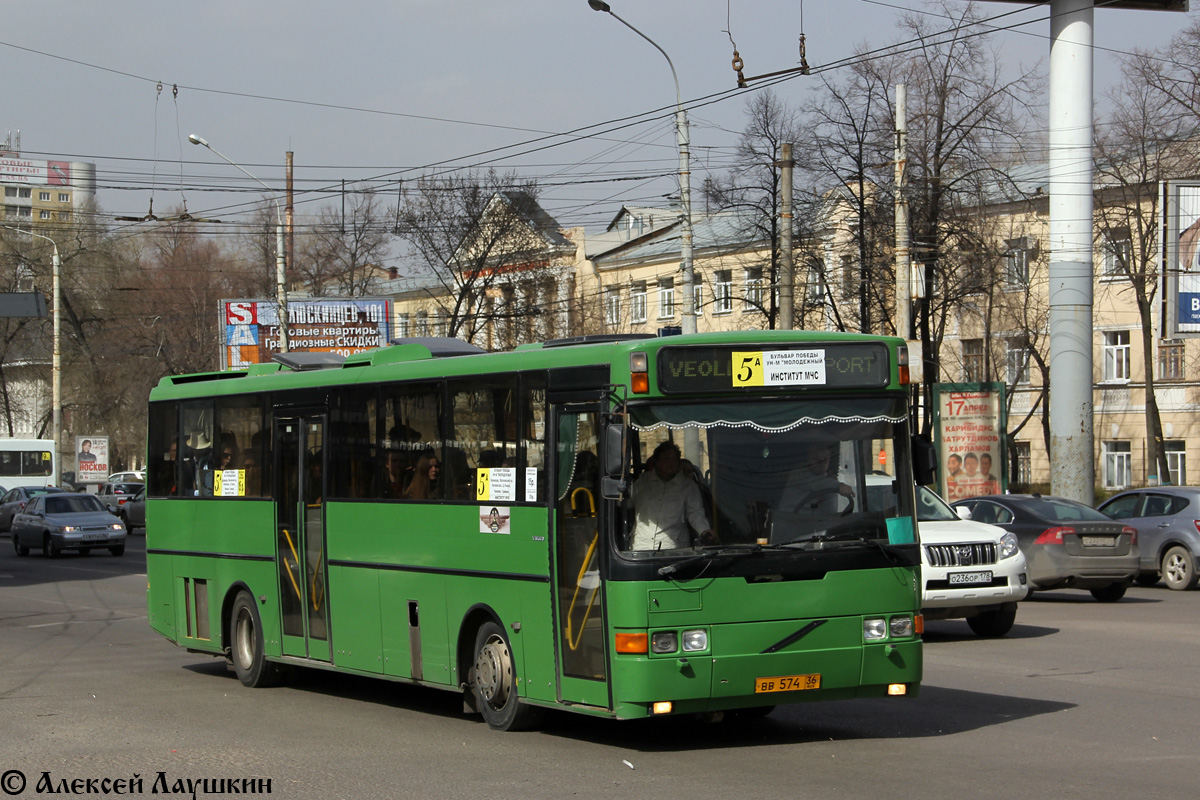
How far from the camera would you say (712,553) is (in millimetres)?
8406

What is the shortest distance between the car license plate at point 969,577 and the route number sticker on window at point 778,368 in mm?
6597

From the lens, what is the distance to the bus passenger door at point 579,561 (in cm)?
855

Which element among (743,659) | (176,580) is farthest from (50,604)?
(743,659)

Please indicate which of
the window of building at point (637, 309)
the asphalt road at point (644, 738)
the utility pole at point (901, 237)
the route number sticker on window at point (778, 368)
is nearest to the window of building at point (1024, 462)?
the window of building at point (637, 309)

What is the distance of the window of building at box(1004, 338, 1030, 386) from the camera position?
178 ft

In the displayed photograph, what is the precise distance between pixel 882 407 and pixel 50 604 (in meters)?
17.1

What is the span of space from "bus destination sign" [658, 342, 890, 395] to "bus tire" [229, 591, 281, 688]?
19.1 feet

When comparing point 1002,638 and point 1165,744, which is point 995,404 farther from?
point 1165,744

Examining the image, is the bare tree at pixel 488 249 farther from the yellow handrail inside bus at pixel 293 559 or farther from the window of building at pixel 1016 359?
the yellow handrail inside bus at pixel 293 559

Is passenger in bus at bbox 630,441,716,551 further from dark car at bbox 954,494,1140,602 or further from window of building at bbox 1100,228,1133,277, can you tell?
window of building at bbox 1100,228,1133,277

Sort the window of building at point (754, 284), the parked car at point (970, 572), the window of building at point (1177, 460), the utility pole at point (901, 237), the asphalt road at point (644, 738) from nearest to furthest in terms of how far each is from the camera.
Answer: the asphalt road at point (644, 738) < the parked car at point (970, 572) < the utility pole at point (901, 237) < the window of building at point (754, 284) < the window of building at point (1177, 460)

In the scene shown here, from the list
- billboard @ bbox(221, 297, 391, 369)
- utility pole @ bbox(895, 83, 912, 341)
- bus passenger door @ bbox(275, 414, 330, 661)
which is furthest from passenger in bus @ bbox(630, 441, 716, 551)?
billboard @ bbox(221, 297, 391, 369)

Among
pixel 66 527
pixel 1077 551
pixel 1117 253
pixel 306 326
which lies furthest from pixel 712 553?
pixel 306 326

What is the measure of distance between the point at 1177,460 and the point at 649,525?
152ft
